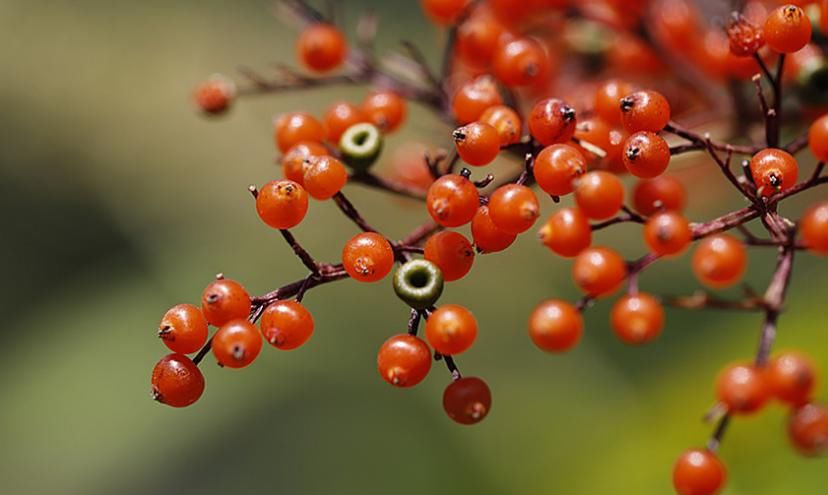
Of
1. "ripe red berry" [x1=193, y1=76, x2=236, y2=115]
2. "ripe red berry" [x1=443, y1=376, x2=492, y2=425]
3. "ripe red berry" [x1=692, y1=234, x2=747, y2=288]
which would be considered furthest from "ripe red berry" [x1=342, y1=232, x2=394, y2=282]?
"ripe red berry" [x1=193, y1=76, x2=236, y2=115]

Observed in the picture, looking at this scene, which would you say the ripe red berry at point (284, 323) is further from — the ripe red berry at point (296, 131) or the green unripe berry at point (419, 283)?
the ripe red berry at point (296, 131)

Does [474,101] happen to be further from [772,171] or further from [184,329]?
[184,329]

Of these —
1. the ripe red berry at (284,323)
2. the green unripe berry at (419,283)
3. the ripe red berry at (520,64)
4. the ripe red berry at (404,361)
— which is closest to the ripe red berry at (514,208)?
the green unripe berry at (419,283)

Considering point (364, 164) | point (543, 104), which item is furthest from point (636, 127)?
point (364, 164)

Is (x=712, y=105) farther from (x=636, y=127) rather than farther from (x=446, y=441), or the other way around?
(x=446, y=441)

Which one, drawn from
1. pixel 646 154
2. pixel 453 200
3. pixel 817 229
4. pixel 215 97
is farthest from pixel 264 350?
pixel 817 229
